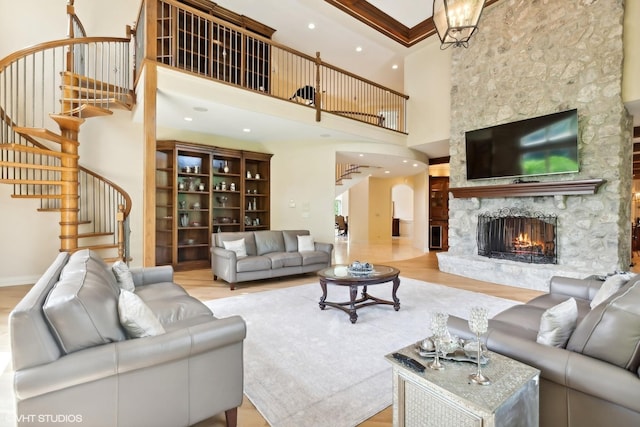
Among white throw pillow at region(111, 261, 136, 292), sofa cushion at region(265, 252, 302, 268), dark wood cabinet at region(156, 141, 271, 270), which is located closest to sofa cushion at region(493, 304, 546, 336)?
white throw pillow at region(111, 261, 136, 292)

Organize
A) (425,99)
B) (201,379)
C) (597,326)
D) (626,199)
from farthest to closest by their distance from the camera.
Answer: (425,99) < (626,199) < (201,379) < (597,326)

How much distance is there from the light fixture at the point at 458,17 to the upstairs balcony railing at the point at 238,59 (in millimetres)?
3091

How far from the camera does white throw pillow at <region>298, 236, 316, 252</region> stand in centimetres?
575

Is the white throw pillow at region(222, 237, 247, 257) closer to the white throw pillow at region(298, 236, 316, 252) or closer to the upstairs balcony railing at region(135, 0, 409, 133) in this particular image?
the white throw pillow at region(298, 236, 316, 252)

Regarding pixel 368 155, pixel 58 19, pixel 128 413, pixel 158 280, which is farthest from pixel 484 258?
pixel 58 19

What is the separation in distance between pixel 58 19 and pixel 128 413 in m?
6.59

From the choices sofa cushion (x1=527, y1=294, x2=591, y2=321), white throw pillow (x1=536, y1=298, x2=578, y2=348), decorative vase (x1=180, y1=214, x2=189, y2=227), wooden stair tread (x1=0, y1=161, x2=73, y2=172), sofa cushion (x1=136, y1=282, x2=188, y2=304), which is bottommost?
sofa cushion (x1=527, y1=294, x2=591, y2=321)

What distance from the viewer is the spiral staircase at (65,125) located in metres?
4.05

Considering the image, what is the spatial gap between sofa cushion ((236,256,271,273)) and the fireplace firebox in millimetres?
4078

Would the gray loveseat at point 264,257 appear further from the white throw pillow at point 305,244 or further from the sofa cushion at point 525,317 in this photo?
the sofa cushion at point 525,317

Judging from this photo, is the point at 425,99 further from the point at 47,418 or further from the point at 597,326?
the point at 47,418

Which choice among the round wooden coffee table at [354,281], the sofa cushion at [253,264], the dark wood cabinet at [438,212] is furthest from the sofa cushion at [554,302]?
the dark wood cabinet at [438,212]

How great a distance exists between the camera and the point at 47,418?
125 cm

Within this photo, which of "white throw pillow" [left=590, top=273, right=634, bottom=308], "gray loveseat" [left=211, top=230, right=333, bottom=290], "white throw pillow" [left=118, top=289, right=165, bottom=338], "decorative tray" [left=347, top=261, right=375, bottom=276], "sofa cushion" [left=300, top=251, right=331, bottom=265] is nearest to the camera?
"white throw pillow" [left=118, top=289, right=165, bottom=338]
